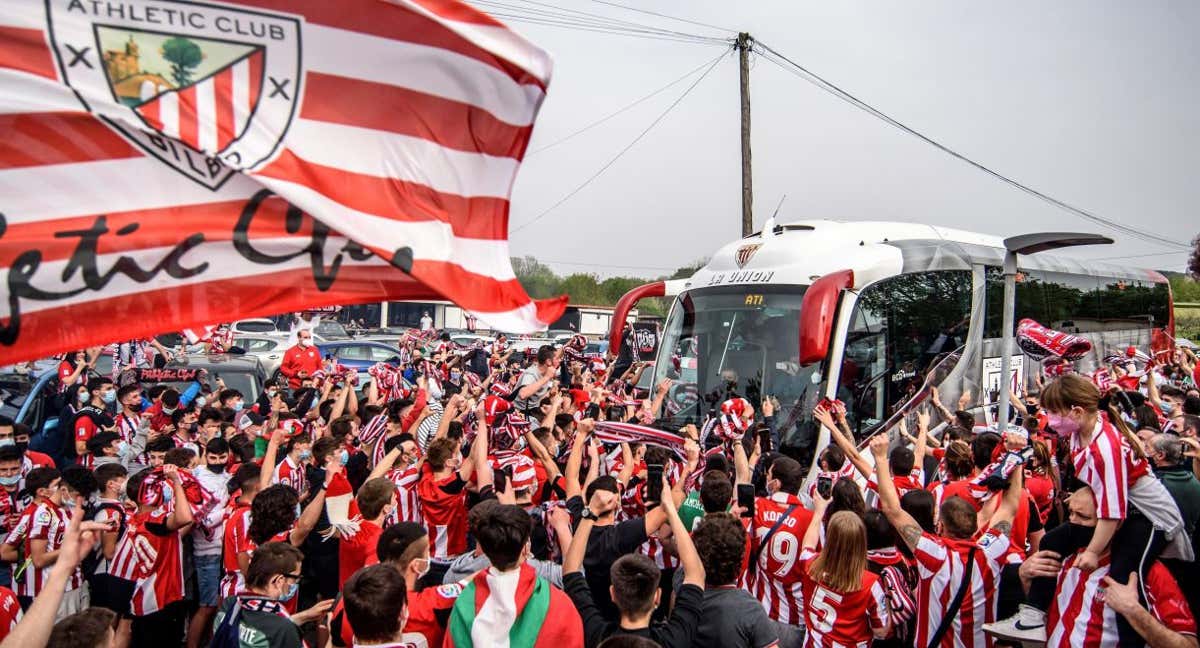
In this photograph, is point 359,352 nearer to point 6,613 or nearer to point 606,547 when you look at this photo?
point 6,613

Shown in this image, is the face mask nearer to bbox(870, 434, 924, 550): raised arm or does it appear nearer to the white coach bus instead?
bbox(870, 434, 924, 550): raised arm

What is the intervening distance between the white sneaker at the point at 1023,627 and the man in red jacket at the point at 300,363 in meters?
11.3

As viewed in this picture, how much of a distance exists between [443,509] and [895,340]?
6.28 metres

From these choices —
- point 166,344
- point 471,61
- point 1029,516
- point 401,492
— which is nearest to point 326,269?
point 471,61

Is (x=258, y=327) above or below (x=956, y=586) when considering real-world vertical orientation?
above

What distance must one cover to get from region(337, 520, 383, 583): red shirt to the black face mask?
3517 millimetres

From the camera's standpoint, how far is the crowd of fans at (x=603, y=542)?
3.42 m

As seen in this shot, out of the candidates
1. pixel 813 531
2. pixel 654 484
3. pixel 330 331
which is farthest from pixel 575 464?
pixel 330 331

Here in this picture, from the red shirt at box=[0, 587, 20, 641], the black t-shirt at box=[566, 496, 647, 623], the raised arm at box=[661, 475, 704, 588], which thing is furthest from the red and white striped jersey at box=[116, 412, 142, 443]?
the raised arm at box=[661, 475, 704, 588]

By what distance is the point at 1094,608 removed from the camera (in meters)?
3.56

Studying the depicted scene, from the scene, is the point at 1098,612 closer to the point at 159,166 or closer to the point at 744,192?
the point at 159,166

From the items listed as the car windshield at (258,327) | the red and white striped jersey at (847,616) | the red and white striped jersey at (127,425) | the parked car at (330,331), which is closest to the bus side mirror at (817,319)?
the red and white striped jersey at (847,616)

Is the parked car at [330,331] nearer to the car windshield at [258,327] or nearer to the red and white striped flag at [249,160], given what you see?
the car windshield at [258,327]

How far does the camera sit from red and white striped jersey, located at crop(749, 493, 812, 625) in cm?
449
